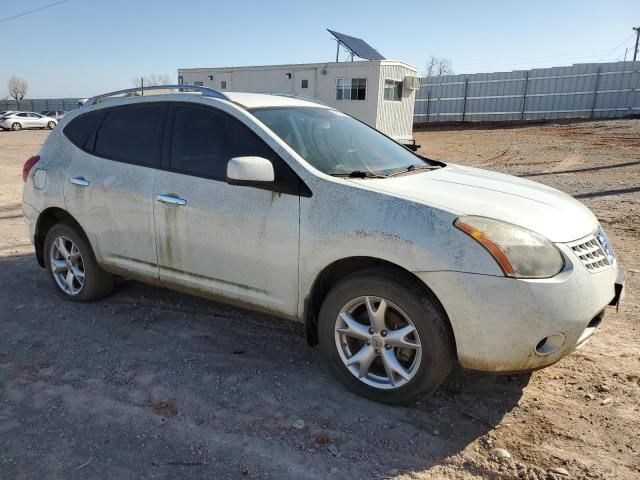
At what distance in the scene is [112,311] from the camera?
14.7 ft

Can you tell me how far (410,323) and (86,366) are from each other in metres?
2.25

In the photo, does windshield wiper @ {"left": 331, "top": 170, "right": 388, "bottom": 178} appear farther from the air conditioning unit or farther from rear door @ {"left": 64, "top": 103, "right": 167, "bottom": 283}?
the air conditioning unit

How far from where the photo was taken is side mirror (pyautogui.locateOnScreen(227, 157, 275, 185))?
313 centimetres

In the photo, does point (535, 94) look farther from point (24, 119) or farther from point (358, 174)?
point (24, 119)

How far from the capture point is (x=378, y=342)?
118 inches

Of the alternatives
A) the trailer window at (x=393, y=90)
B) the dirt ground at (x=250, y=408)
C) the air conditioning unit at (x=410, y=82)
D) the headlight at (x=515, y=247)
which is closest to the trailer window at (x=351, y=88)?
the trailer window at (x=393, y=90)

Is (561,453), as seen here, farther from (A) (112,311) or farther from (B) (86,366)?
(A) (112,311)

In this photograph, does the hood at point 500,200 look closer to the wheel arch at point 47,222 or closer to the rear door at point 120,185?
the rear door at point 120,185

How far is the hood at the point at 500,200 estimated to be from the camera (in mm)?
2816

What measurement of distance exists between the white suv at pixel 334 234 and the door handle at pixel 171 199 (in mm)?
11

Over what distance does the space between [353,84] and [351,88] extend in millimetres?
188

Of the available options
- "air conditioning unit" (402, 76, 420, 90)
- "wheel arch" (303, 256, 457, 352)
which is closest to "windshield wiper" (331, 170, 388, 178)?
"wheel arch" (303, 256, 457, 352)

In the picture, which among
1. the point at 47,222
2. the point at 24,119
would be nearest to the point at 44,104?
the point at 24,119

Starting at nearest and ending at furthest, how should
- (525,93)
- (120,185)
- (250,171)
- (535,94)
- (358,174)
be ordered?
1. (250,171)
2. (358,174)
3. (120,185)
4. (535,94)
5. (525,93)
